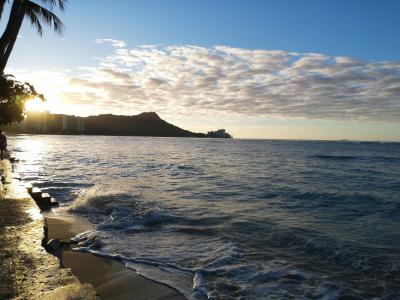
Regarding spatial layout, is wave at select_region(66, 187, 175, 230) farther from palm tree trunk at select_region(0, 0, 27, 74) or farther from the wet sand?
palm tree trunk at select_region(0, 0, 27, 74)

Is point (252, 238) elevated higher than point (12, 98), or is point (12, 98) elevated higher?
point (12, 98)

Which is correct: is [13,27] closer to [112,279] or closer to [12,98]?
[12,98]

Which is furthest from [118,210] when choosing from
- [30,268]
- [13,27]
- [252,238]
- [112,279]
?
[13,27]

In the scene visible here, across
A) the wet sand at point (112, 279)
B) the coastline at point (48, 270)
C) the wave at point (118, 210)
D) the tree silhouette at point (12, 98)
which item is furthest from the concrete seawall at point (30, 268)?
the tree silhouette at point (12, 98)

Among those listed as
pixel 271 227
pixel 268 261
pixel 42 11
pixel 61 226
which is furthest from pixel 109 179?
pixel 268 261

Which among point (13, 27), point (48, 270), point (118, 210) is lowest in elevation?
point (118, 210)

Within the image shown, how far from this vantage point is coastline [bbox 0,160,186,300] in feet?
14.1

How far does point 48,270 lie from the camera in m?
4.83

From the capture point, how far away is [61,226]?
1045 centimetres

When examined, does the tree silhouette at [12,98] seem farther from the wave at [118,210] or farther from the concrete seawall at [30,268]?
the concrete seawall at [30,268]

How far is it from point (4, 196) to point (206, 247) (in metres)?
5.71

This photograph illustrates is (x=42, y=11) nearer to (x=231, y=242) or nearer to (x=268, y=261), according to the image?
(x=231, y=242)

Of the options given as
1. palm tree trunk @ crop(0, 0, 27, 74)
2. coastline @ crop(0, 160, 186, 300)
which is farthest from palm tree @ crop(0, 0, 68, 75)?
coastline @ crop(0, 160, 186, 300)

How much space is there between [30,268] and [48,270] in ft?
0.85
